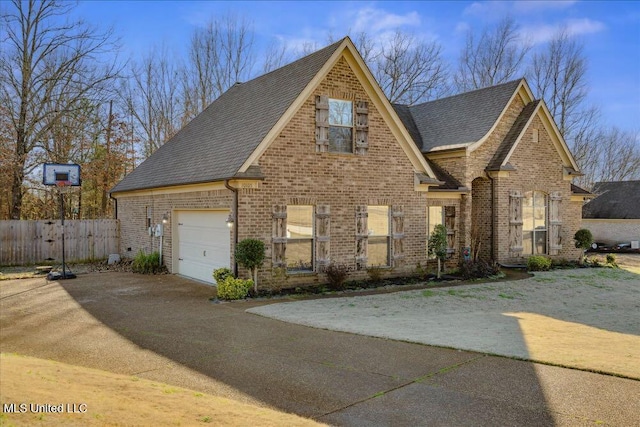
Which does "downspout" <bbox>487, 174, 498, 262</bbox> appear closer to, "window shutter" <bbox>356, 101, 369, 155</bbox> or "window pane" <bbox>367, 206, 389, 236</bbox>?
"window pane" <bbox>367, 206, 389, 236</bbox>

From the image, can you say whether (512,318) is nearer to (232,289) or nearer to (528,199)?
(232,289)

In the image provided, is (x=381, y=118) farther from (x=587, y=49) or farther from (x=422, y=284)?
(x=587, y=49)

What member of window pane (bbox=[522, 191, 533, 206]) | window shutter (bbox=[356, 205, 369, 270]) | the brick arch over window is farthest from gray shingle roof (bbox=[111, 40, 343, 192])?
window pane (bbox=[522, 191, 533, 206])

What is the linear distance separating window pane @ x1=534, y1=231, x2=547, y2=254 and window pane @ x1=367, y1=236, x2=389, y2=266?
7657mm

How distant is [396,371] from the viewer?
640 cm

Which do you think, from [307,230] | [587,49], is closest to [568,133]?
[587,49]

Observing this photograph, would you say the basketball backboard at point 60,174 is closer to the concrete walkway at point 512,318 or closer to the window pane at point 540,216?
the concrete walkway at point 512,318

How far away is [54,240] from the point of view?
19641 millimetres

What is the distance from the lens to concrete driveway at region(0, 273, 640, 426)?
5078 millimetres

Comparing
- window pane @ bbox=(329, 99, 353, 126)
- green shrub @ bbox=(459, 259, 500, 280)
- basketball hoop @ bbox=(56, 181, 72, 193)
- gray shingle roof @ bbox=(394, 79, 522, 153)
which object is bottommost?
green shrub @ bbox=(459, 259, 500, 280)

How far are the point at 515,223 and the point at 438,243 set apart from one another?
15.0 feet

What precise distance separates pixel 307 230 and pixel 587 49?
29.3 meters

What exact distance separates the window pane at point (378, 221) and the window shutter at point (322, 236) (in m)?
1.60

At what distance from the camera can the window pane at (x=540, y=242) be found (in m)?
19.5
